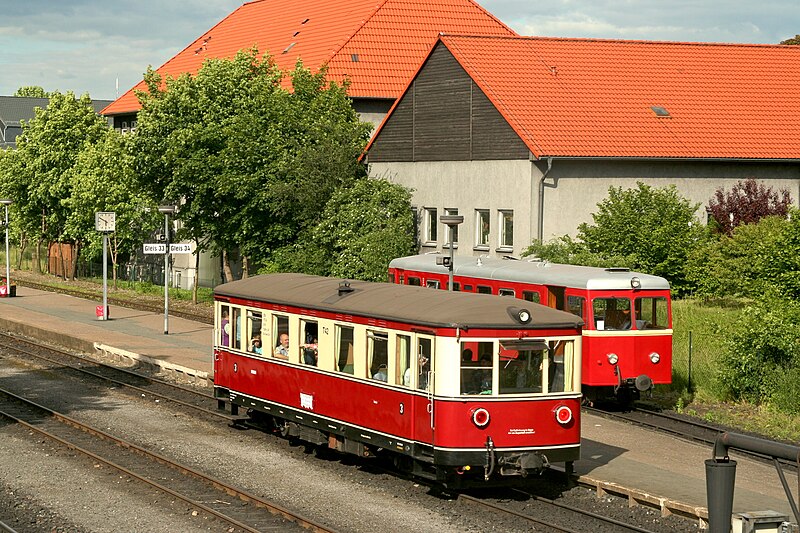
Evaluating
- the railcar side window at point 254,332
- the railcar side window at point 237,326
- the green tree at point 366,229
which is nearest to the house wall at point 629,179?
the green tree at point 366,229

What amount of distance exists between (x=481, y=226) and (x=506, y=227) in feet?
4.11

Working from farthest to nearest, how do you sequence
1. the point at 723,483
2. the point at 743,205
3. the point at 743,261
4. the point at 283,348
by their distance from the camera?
the point at 743,205 < the point at 743,261 < the point at 283,348 < the point at 723,483

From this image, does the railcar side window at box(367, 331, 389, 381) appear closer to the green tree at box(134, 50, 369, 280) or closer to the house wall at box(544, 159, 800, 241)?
the house wall at box(544, 159, 800, 241)

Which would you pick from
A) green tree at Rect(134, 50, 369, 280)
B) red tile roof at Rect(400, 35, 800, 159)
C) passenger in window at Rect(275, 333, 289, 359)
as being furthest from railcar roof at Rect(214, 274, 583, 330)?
green tree at Rect(134, 50, 369, 280)

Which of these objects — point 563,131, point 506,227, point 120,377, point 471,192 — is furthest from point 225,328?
point 471,192

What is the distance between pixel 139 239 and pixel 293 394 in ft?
127

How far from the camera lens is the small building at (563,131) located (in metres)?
36.3

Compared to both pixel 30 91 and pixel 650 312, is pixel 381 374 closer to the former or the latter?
pixel 650 312

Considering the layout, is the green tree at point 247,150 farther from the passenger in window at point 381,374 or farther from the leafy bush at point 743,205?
the passenger in window at point 381,374

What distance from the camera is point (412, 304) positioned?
1639 centimetres

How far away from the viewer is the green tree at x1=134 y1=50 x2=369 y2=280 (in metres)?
41.9

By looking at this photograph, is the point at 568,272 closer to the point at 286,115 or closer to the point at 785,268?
the point at 785,268

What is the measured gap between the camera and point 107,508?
50.9 ft

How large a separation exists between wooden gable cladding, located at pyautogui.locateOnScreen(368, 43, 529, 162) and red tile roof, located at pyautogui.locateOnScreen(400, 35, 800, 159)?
0.52 meters
